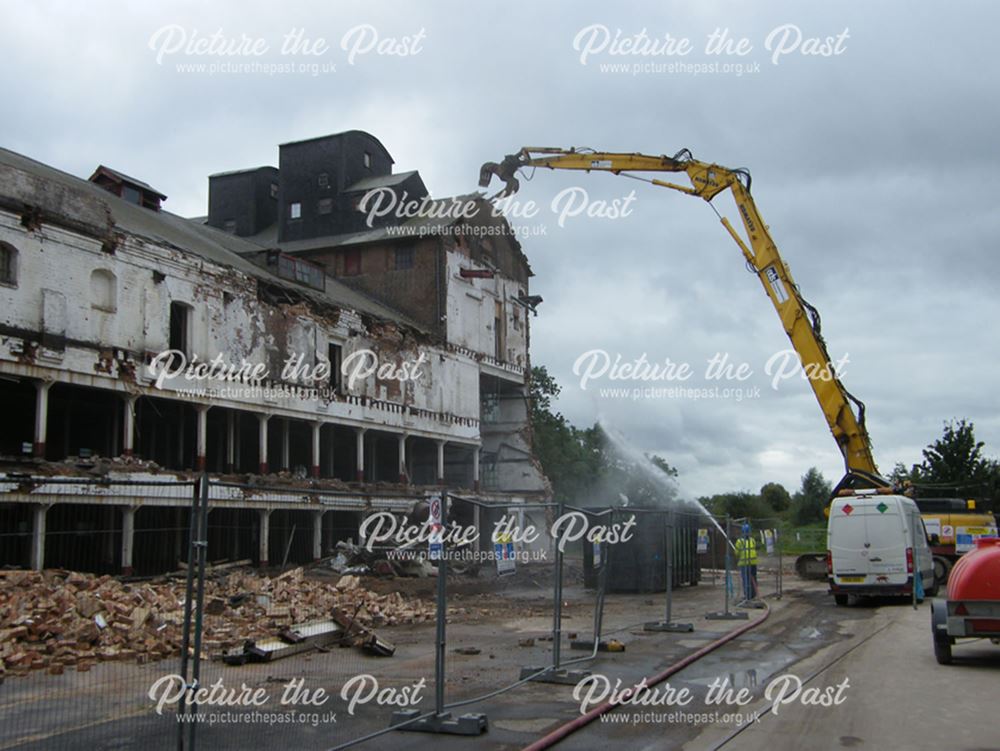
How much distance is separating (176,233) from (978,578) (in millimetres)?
30726

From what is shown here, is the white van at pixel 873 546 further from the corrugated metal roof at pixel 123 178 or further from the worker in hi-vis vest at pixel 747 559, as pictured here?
the corrugated metal roof at pixel 123 178

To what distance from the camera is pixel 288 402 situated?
3550cm

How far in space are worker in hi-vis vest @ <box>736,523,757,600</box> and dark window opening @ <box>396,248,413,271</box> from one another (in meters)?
30.2

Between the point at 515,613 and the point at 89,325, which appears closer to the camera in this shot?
the point at 515,613

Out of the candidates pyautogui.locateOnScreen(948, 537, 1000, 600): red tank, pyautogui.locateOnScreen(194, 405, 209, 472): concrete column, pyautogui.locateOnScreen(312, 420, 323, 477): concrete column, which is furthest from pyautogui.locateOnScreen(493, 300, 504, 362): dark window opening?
pyautogui.locateOnScreen(948, 537, 1000, 600): red tank

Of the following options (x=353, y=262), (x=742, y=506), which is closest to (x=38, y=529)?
(x=353, y=262)

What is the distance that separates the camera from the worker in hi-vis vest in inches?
882

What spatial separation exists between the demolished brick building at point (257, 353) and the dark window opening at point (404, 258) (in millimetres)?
109

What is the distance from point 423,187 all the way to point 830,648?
146 ft

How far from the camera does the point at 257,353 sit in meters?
34.1

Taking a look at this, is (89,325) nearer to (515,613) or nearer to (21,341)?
(21,341)

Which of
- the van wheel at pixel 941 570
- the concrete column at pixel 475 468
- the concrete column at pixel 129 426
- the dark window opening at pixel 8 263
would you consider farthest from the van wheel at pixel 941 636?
the concrete column at pixel 475 468

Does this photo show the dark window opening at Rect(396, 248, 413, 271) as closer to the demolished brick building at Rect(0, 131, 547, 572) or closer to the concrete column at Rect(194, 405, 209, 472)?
the demolished brick building at Rect(0, 131, 547, 572)

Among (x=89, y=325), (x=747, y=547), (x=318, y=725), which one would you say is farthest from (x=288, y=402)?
(x=318, y=725)
